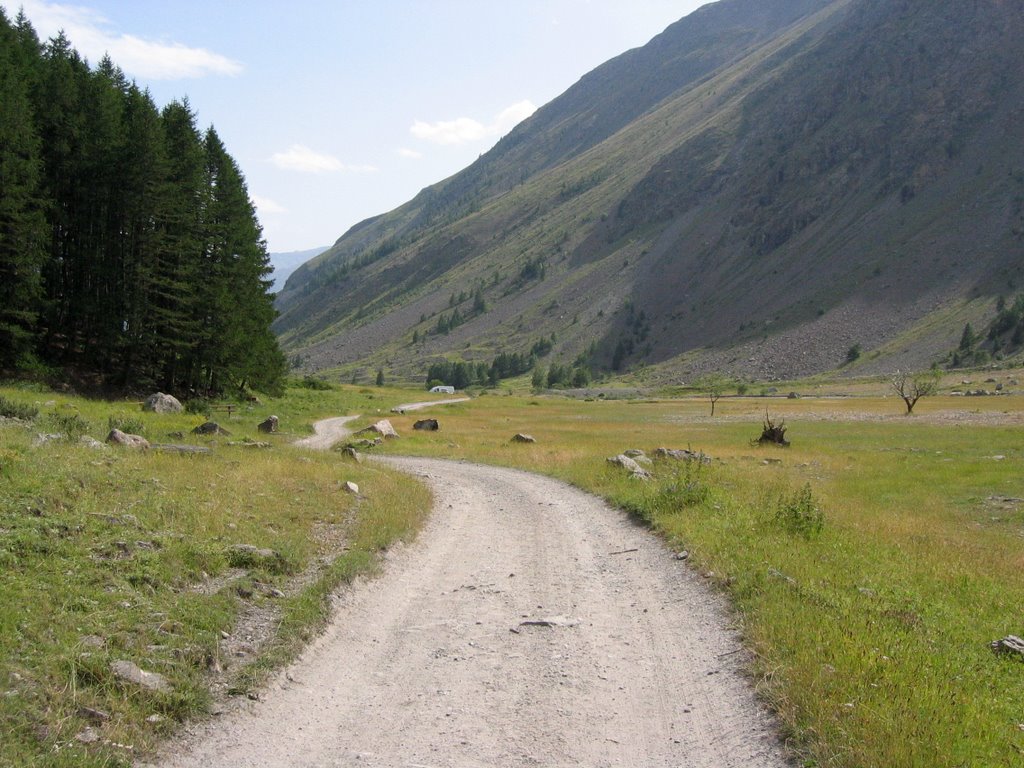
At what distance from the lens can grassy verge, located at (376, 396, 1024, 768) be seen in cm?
611

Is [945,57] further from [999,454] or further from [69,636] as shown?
[69,636]

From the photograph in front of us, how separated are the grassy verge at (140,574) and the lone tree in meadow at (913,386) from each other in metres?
61.6

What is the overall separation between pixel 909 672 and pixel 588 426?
53207mm

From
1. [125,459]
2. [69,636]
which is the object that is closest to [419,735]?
[69,636]

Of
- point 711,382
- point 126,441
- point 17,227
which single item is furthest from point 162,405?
point 711,382

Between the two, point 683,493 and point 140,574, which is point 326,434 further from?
point 140,574

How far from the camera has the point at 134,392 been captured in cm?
4038

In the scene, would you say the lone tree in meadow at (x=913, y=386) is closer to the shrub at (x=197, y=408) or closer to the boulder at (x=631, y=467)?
the boulder at (x=631, y=467)

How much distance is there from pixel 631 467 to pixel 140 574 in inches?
674

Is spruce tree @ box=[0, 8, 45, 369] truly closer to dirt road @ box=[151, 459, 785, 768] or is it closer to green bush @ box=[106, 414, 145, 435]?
green bush @ box=[106, 414, 145, 435]

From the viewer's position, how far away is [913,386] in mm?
89750

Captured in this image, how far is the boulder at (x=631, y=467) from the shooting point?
21709 millimetres

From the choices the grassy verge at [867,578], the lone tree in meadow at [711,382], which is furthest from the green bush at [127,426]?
the lone tree in meadow at [711,382]

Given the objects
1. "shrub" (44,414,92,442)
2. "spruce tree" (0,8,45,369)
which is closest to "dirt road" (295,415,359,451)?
"shrub" (44,414,92,442)
